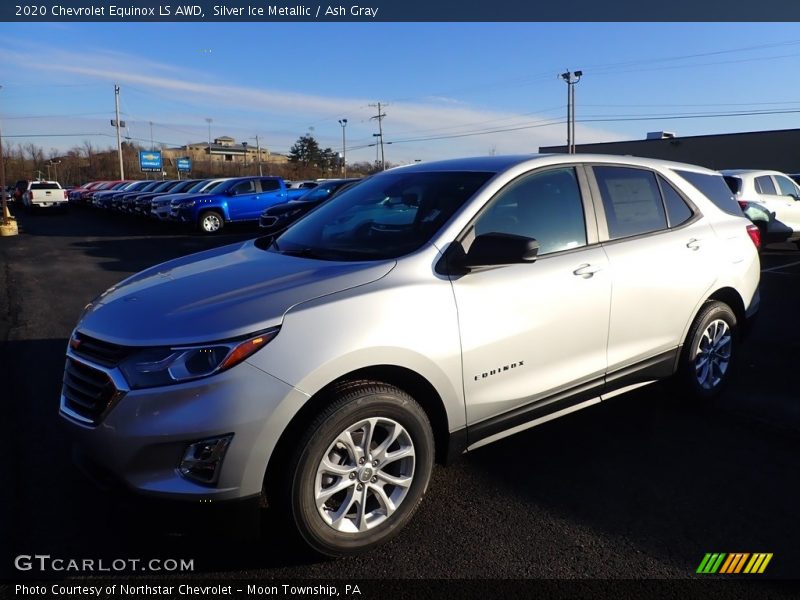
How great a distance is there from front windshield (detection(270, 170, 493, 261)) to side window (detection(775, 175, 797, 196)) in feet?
39.1

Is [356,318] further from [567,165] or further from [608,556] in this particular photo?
[567,165]

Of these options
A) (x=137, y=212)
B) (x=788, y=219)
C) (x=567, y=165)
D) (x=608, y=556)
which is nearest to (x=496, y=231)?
(x=567, y=165)

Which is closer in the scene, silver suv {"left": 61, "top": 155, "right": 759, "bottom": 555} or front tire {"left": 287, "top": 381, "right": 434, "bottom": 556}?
silver suv {"left": 61, "top": 155, "right": 759, "bottom": 555}

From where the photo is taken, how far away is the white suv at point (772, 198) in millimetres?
11914

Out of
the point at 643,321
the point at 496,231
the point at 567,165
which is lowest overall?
the point at 643,321

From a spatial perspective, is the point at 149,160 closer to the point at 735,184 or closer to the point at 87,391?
the point at 735,184

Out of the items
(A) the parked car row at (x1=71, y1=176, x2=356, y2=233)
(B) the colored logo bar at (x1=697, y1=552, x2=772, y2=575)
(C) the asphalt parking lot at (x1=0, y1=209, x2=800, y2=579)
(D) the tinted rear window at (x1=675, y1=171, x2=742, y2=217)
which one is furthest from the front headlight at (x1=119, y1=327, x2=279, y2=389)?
(A) the parked car row at (x1=71, y1=176, x2=356, y2=233)

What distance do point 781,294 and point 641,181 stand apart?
5.83 m

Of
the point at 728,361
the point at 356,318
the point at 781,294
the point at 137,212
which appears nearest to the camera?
the point at 356,318

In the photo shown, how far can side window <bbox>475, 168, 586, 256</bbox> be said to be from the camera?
335 centimetres

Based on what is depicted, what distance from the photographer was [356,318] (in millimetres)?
2650

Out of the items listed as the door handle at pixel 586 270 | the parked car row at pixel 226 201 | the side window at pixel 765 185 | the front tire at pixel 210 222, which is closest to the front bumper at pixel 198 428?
the door handle at pixel 586 270

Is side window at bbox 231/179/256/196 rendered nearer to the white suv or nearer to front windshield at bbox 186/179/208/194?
front windshield at bbox 186/179/208/194

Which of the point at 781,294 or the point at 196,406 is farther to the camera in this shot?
the point at 781,294
